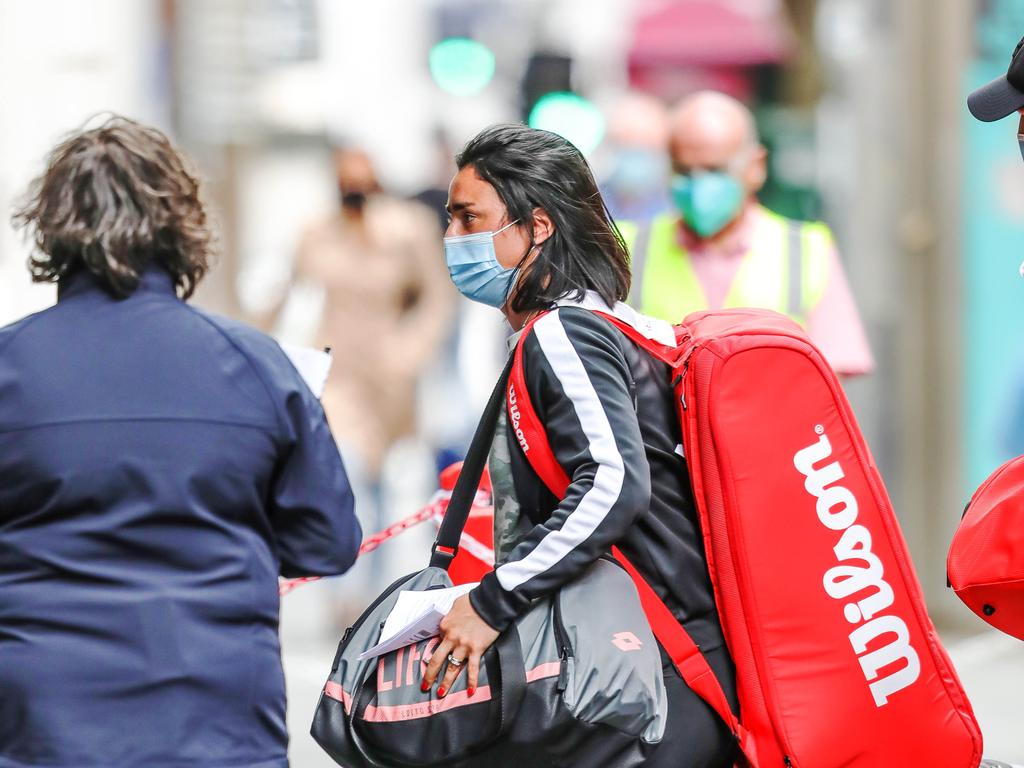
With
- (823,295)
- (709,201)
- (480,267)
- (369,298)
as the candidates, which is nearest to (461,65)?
(369,298)

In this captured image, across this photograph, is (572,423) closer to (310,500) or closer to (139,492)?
(310,500)

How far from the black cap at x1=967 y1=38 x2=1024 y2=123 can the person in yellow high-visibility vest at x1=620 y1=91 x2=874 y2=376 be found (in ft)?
6.68

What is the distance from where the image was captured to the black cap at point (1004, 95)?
9.62 feet

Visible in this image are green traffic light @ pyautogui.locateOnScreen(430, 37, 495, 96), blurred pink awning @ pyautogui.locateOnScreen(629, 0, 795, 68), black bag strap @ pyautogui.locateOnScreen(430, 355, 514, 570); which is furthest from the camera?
green traffic light @ pyautogui.locateOnScreen(430, 37, 495, 96)

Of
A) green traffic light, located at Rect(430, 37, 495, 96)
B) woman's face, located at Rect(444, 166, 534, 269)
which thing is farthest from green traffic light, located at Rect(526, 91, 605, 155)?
woman's face, located at Rect(444, 166, 534, 269)

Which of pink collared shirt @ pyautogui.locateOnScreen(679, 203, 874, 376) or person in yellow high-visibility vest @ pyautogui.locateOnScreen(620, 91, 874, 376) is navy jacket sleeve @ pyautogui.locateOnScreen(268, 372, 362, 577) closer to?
person in yellow high-visibility vest @ pyautogui.locateOnScreen(620, 91, 874, 376)

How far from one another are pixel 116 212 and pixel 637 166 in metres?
4.70

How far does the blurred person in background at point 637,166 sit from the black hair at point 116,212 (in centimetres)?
387

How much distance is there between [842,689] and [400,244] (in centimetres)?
509

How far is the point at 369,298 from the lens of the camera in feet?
25.5

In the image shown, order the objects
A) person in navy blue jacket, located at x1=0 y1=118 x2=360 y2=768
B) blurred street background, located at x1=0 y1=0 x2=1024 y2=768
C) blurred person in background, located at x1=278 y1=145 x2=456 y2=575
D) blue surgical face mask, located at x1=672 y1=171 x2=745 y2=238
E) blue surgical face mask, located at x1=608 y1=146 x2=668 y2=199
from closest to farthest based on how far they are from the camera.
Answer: person in navy blue jacket, located at x1=0 y1=118 x2=360 y2=768 < blue surgical face mask, located at x1=672 y1=171 x2=745 y2=238 < blue surgical face mask, located at x1=608 y1=146 x2=668 y2=199 < blurred street background, located at x1=0 y1=0 x2=1024 y2=768 < blurred person in background, located at x1=278 y1=145 x2=456 y2=575

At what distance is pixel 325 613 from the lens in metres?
7.91

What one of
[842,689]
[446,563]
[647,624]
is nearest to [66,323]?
[446,563]

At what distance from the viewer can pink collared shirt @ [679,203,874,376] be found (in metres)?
5.09
